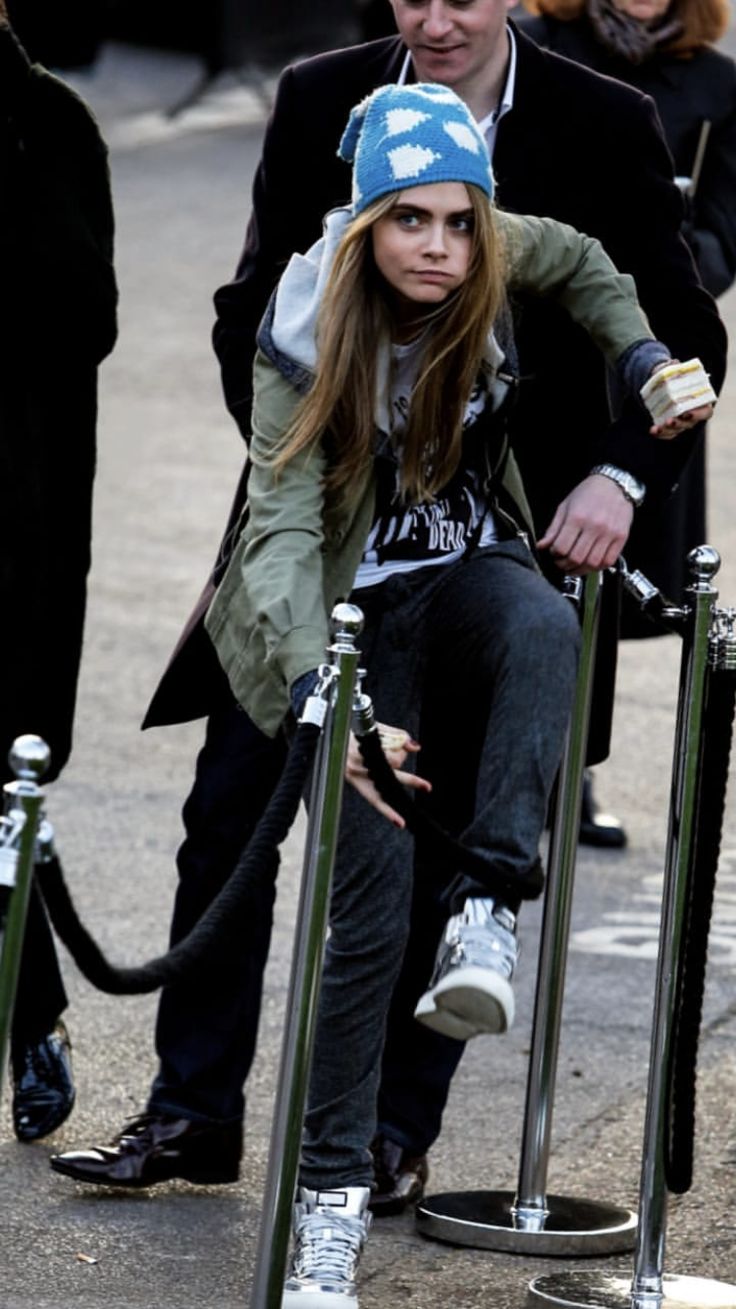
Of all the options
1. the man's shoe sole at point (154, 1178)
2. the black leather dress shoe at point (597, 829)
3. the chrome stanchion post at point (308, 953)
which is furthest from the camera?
the black leather dress shoe at point (597, 829)

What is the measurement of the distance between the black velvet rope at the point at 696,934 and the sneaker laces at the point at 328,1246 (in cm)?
50

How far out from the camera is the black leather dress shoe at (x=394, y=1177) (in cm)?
454

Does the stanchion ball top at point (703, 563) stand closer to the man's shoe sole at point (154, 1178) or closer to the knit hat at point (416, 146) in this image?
the knit hat at point (416, 146)

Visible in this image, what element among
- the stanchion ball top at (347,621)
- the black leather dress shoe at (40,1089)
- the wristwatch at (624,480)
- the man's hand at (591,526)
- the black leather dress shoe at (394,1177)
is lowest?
the black leather dress shoe at (394,1177)

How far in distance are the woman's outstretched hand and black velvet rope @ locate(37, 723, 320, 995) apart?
8 cm

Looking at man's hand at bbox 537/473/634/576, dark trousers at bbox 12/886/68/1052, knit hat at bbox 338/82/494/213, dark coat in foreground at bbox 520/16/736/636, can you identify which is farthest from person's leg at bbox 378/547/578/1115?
dark coat in foreground at bbox 520/16/736/636

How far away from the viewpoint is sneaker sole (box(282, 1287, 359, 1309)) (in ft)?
12.6

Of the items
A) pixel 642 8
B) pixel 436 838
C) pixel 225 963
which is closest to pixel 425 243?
pixel 436 838

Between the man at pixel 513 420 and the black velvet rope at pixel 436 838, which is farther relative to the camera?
the man at pixel 513 420

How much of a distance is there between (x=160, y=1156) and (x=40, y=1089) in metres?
0.36

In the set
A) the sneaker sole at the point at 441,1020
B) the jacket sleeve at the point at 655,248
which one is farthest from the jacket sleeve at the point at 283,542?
the jacket sleeve at the point at 655,248

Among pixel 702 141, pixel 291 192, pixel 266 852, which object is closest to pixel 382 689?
pixel 266 852

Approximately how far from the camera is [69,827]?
684cm

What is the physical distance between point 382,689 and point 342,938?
15.1 inches
